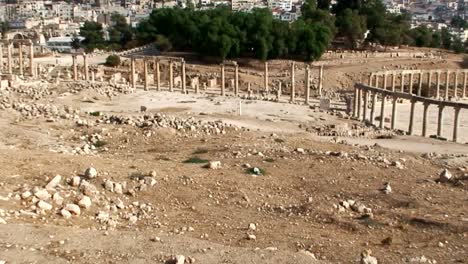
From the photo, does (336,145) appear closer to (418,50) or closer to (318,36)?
(318,36)

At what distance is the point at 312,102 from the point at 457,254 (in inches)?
1551

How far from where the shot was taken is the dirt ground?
43.5 feet

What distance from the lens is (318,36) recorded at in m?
72.1

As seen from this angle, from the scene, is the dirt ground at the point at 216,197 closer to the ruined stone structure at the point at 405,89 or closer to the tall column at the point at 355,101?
the ruined stone structure at the point at 405,89

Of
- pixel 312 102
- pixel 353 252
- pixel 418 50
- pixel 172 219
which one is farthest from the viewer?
pixel 418 50

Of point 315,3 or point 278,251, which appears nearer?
point 278,251

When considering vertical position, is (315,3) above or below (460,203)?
above

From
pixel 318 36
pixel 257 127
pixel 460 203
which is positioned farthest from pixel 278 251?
pixel 318 36

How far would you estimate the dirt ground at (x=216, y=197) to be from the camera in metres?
13.3

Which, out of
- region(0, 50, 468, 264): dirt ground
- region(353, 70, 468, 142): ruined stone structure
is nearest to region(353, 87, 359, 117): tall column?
region(353, 70, 468, 142): ruined stone structure

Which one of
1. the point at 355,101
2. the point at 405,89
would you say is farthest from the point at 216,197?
the point at 405,89

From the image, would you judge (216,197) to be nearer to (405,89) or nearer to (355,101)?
(355,101)

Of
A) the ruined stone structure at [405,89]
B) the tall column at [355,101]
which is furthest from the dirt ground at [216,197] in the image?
the tall column at [355,101]

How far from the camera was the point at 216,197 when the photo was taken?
18.2m
